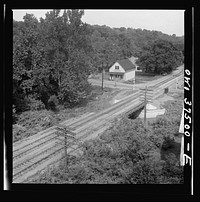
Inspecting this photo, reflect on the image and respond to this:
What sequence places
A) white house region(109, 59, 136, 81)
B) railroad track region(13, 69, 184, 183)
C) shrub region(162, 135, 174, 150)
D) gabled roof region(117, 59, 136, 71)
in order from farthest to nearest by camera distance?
gabled roof region(117, 59, 136, 71), white house region(109, 59, 136, 81), shrub region(162, 135, 174, 150), railroad track region(13, 69, 184, 183)

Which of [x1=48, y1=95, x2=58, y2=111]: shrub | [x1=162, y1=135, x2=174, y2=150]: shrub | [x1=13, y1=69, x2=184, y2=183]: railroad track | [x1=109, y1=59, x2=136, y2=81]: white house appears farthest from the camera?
[x1=109, y1=59, x2=136, y2=81]: white house

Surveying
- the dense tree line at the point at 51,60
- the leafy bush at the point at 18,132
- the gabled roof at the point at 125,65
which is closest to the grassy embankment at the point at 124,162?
the leafy bush at the point at 18,132

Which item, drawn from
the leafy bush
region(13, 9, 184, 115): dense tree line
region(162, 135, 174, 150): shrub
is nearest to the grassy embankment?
region(162, 135, 174, 150): shrub

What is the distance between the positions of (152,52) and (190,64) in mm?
32458

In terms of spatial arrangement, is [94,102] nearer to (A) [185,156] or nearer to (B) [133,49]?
(A) [185,156]

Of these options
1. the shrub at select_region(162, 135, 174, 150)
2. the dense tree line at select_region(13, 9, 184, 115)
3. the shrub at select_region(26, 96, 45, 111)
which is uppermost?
the dense tree line at select_region(13, 9, 184, 115)

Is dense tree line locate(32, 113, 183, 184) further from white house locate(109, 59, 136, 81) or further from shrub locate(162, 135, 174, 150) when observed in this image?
white house locate(109, 59, 136, 81)

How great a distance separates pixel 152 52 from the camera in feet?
126

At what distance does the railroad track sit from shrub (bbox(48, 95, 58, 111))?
9.65ft

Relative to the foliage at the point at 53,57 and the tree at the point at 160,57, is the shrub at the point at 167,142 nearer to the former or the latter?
the foliage at the point at 53,57

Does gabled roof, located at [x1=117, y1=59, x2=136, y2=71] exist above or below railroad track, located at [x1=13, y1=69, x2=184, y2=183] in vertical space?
above

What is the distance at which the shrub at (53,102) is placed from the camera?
19875mm

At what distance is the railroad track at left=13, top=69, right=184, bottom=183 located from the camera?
10789 mm
